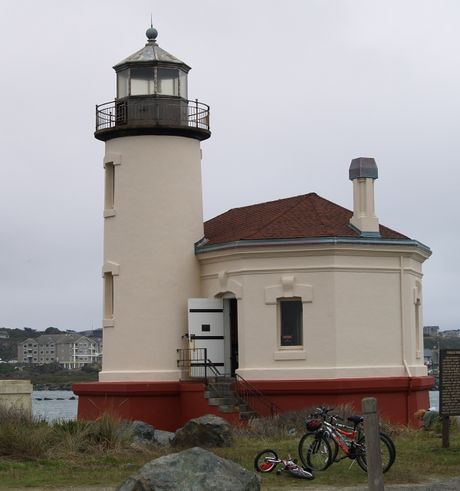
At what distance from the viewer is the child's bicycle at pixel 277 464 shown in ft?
59.1

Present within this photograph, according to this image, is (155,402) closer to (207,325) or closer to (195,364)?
(195,364)

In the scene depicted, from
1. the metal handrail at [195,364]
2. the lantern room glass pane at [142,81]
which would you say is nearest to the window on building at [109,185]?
the lantern room glass pane at [142,81]

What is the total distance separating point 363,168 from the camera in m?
31.0

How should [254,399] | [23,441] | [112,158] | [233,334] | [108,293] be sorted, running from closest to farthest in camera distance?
[23,441], [254,399], [233,334], [112,158], [108,293]

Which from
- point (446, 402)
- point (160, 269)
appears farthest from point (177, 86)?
point (446, 402)

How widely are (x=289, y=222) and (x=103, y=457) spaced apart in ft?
41.4

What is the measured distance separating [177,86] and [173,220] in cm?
361

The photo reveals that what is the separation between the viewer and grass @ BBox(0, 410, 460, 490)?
17719 mm

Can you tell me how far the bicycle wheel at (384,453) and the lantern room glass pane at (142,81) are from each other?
51.1ft

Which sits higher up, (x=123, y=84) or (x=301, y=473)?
(x=123, y=84)

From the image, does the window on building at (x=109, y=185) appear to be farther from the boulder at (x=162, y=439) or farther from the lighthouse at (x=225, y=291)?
the boulder at (x=162, y=439)

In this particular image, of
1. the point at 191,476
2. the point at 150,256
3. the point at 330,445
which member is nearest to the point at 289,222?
the point at 150,256

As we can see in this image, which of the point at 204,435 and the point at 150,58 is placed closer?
the point at 204,435

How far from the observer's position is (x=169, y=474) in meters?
15.0
